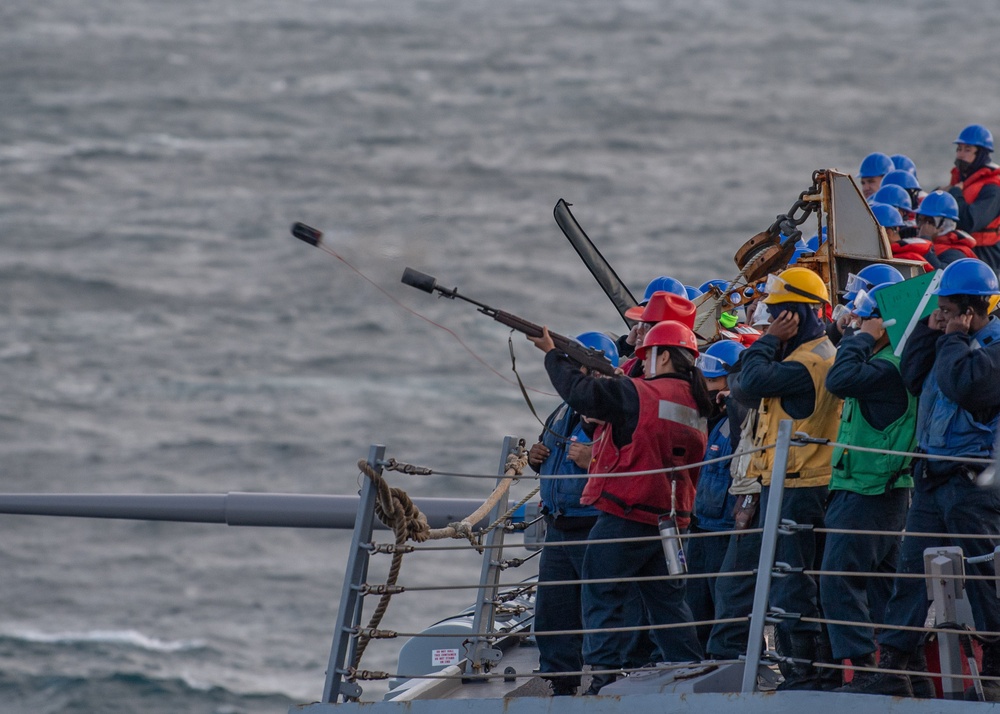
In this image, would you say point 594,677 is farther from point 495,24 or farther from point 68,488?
point 495,24

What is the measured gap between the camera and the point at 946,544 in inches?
287

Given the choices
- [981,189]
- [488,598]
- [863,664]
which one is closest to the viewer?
[863,664]

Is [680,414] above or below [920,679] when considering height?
above

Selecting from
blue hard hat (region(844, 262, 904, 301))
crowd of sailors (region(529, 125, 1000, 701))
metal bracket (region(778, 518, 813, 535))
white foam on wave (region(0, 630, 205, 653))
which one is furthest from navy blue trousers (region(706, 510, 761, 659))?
white foam on wave (region(0, 630, 205, 653))

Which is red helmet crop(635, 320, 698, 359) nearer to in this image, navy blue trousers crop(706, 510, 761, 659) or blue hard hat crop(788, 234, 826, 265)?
navy blue trousers crop(706, 510, 761, 659)

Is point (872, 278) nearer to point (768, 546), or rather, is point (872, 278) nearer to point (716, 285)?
point (716, 285)

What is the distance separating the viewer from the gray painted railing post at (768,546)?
21.0ft

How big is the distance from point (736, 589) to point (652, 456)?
79cm

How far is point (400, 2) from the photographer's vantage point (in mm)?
90688

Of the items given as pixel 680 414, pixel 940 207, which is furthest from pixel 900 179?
pixel 680 414

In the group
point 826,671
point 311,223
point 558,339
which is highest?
point 311,223

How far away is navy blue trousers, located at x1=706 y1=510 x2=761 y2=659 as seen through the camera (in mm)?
7902

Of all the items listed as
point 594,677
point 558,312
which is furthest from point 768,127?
point 594,677

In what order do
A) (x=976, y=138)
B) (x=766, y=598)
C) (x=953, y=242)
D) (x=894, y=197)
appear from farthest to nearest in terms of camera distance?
(x=976, y=138), (x=894, y=197), (x=953, y=242), (x=766, y=598)
